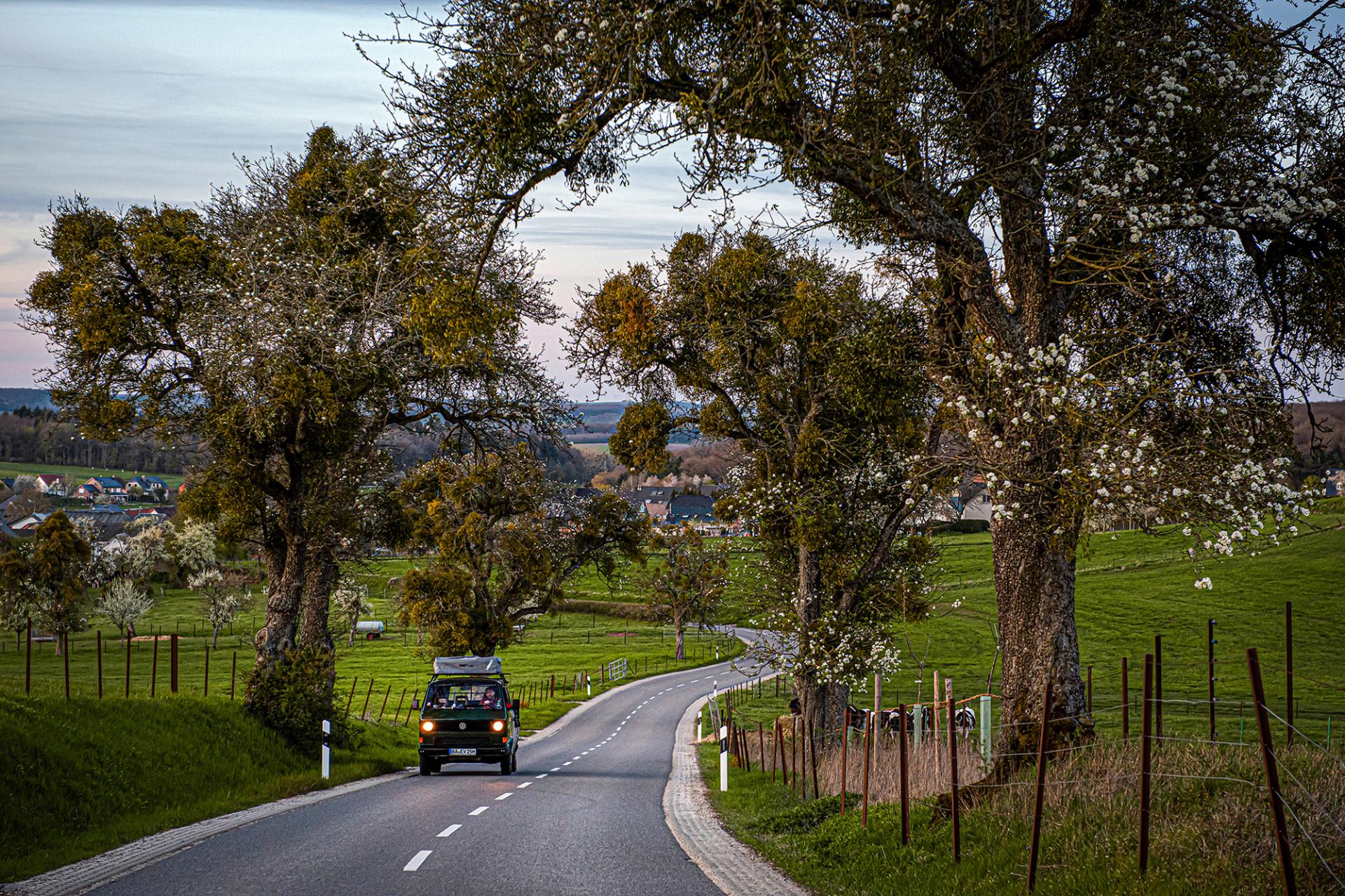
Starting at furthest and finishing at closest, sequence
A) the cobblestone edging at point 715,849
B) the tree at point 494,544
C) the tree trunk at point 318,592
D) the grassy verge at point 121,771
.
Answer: the tree at point 494,544 < the tree trunk at point 318,592 < the grassy verge at point 121,771 < the cobblestone edging at point 715,849

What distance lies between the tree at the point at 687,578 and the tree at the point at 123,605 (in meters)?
44.6

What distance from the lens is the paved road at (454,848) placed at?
31.0ft

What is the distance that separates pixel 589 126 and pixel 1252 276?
8356 mm

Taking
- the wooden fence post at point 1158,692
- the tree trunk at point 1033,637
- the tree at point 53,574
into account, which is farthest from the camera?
the tree at point 53,574

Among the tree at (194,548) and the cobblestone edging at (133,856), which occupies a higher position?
the cobblestone edging at (133,856)

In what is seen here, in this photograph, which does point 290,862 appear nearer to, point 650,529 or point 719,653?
point 650,529

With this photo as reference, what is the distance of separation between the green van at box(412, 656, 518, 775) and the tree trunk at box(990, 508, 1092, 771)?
15.3 meters

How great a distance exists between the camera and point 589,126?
31.8 feet

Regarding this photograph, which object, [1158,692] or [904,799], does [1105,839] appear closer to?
[904,799]

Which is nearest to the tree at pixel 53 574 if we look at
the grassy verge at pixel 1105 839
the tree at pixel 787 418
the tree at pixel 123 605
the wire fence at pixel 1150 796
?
the tree at pixel 123 605

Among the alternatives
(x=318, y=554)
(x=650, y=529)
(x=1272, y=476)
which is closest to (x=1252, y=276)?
(x=1272, y=476)

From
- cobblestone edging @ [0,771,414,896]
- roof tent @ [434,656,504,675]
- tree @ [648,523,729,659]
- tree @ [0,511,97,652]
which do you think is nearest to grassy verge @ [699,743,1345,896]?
cobblestone edging @ [0,771,414,896]

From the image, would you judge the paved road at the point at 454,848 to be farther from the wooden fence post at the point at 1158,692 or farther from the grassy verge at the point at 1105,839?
the wooden fence post at the point at 1158,692

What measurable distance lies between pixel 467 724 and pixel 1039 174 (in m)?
18.2
